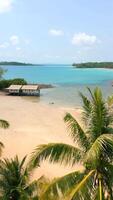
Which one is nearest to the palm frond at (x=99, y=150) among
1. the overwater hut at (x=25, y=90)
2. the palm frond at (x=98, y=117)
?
the palm frond at (x=98, y=117)

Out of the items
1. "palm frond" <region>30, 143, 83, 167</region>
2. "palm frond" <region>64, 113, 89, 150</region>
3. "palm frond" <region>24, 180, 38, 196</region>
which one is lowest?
"palm frond" <region>24, 180, 38, 196</region>

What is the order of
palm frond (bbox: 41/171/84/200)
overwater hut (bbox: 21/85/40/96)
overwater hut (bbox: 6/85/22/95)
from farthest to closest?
overwater hut (bbox: 6/85/22/95), overwater hut (bbox: 21/85/40/96), palm frond (bbox: 41/171/84/200)

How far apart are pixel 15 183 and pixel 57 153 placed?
13.1ft

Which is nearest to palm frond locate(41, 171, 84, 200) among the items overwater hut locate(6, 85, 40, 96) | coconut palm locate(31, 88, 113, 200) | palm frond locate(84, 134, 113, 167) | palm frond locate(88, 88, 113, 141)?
coconut palm locate(31, 88, 113, 200)

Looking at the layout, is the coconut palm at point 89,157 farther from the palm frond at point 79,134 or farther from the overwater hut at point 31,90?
the overwater hut at point 31,90

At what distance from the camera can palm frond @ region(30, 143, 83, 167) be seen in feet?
38.6

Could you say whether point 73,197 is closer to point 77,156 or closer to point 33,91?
point 77,156

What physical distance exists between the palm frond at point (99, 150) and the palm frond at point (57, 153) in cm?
56

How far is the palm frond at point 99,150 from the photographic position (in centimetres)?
1088

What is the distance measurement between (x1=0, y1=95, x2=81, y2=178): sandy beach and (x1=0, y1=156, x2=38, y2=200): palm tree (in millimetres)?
10623

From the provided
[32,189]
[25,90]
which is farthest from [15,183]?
[25,90]

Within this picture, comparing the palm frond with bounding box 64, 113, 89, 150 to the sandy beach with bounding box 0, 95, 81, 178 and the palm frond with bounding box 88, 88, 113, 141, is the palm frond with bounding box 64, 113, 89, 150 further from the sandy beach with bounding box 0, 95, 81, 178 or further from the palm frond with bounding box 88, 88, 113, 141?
the sandy beach with bounding box 0, 95, 81, 178

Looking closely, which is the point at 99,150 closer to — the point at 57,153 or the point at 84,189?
the point at 84,189

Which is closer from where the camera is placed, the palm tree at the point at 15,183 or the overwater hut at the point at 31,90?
the palm tree at the point at 15,183
